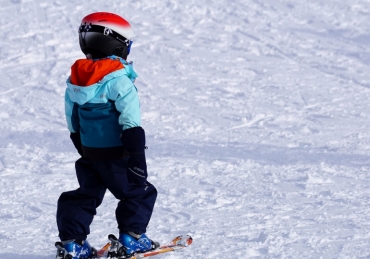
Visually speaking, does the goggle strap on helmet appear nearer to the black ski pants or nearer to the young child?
the young child

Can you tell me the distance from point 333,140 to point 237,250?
3.02 m

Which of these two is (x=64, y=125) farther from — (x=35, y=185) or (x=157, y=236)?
(x=157, y=236)

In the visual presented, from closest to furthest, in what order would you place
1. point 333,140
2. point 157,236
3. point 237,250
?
point 237,250 → point 157,236 → point 333,140

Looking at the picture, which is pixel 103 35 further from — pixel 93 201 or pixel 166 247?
pixel 166 247

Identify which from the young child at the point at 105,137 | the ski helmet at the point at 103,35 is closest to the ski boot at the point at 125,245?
the young child at the point at 105,137

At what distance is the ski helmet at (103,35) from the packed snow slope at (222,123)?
4.22 ft

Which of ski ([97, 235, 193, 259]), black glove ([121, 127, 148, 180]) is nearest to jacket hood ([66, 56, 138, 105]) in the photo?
black glove ([121, 127, 148, 180])

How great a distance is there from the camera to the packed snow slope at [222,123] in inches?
184

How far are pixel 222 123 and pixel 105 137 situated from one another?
155 inches

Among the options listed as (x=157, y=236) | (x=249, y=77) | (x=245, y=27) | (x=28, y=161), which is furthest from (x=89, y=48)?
(x=245, y=27)

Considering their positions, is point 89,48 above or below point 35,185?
above

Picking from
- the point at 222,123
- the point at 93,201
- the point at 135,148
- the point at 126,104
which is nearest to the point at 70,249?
the point at 93,201

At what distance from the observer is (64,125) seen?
738cm

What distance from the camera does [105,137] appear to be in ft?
12.0
